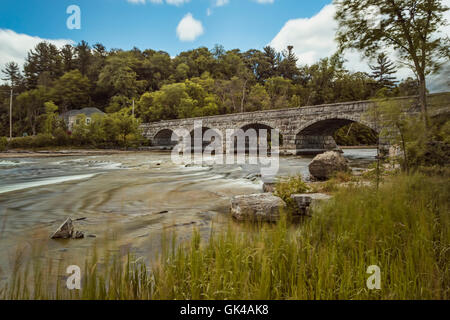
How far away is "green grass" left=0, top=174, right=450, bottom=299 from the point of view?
6.29 feet

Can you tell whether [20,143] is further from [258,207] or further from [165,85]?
[258,207]

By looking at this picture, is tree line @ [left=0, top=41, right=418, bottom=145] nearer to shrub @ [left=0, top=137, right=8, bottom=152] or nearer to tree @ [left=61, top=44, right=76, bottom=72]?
tree @ [left=61, top=44, right=76, bottom=72]

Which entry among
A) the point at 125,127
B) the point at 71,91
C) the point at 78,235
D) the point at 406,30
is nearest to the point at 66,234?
the point at 78,235

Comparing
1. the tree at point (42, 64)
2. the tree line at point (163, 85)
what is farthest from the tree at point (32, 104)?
the tree at point (42, 64)

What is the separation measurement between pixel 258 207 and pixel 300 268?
2776mm

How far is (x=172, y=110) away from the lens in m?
47.6

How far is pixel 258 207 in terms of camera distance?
479 cm

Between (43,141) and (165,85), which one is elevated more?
(165,85)

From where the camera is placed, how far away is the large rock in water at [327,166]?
328 inches

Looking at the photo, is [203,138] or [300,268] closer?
[300,268]

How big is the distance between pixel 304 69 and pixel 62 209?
67.7 m

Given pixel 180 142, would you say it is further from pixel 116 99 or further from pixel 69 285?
pixel 69 285

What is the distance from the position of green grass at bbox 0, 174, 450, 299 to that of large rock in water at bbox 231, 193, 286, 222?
1.53 metres
